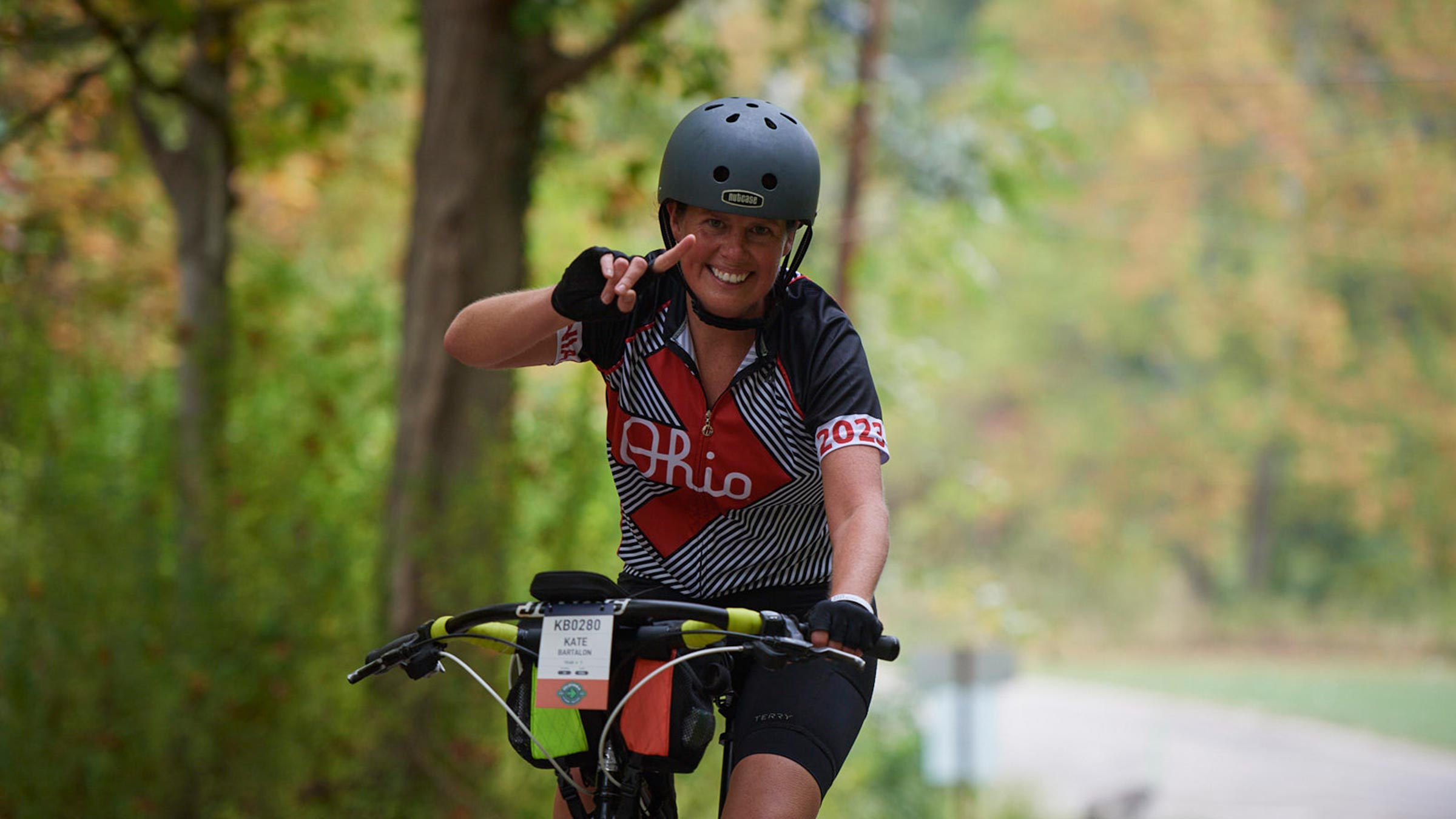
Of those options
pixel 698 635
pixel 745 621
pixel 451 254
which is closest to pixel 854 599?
pixel 745 621

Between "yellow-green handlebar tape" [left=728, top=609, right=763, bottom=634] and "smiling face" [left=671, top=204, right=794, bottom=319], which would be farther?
"smiling face" [left=671, top=204, right=794, bottom=319]

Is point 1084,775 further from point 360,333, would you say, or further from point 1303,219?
point 1303,219

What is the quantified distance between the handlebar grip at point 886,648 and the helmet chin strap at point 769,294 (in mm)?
816

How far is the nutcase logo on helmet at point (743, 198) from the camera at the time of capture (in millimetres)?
3176

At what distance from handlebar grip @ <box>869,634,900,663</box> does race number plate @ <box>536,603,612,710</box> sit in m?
0.51

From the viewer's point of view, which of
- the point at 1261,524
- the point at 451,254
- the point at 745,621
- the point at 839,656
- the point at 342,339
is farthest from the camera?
the point at 1261,524

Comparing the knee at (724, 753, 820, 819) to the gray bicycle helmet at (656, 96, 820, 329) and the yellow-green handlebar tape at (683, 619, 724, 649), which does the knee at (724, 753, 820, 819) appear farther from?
the gray bicycle helmet at (656, 96, 820, 329)

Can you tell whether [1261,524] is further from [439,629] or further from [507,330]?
[439,629]

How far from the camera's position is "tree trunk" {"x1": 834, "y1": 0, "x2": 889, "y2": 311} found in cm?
1466

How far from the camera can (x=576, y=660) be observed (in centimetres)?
287

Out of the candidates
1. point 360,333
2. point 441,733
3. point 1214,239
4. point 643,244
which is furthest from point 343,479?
point 1214,239

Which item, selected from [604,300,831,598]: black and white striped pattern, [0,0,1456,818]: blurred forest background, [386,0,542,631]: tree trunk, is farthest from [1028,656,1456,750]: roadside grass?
[604,300,831,598]: black and white striped pattern

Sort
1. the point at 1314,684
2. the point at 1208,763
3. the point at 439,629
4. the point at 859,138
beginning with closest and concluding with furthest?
the point at 439,629 < the point at 859,138 < the point at 1208,763 < the point at 1314,684

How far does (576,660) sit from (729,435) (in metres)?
0.68
